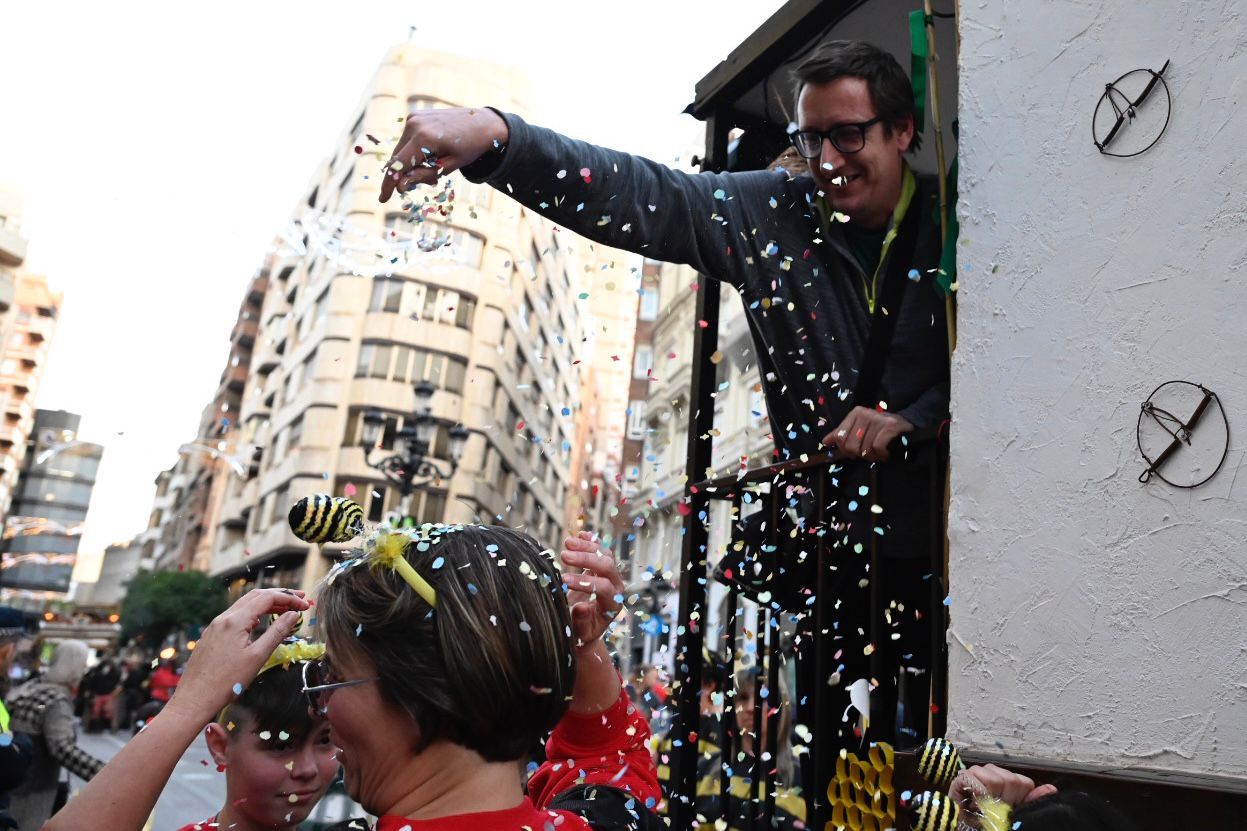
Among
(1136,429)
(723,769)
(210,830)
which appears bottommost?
(210,830)

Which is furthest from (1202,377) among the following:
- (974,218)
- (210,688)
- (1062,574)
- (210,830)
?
(210,830)

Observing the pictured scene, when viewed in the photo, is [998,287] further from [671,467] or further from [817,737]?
[671,467]

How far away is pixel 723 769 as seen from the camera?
311 cm

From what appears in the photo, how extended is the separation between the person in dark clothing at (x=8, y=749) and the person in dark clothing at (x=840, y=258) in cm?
333

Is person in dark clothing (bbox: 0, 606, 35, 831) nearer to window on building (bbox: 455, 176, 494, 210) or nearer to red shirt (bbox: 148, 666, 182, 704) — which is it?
window on building (bbox: 455, 176, 494, 210)

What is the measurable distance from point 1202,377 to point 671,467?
64.6ft

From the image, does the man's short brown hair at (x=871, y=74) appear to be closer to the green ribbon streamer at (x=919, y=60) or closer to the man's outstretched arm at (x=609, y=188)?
the green ribbon streamer at (x=919, y=60)

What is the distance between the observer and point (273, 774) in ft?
8.32

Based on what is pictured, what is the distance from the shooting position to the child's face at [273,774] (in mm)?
2504

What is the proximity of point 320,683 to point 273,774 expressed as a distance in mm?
929

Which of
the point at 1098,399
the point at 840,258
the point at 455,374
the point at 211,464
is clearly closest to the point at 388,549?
the point at 1098,399

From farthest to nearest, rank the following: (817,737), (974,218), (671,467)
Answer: (671,467), (817,737), (974,218)

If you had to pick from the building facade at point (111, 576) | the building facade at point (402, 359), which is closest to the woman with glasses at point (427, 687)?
the building facade at point (402, 359)

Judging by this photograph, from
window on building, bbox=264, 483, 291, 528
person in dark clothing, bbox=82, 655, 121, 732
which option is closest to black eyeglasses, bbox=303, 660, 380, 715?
person in dark clothing, bbox=82, 655, 121, 732
